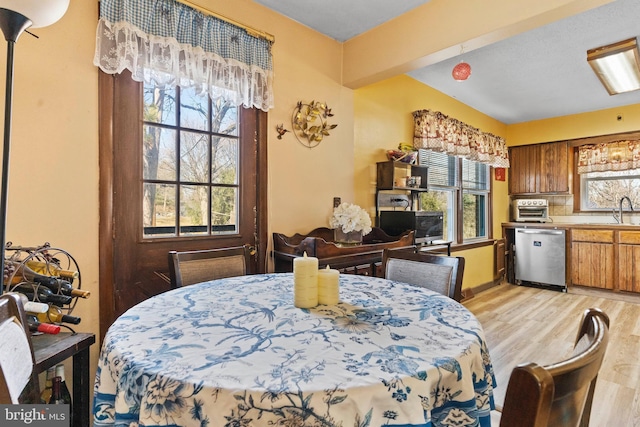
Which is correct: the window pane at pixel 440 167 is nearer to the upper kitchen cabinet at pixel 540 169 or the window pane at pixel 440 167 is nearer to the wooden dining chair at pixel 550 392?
the upper kitchen cabinet at pixel 540 169

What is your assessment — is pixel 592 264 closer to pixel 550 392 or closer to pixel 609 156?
pixel 609 156

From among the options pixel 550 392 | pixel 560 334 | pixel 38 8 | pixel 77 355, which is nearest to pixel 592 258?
pixel 560 334

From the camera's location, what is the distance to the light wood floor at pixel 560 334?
196cm

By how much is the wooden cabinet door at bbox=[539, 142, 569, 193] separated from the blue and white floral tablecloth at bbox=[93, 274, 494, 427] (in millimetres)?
4990

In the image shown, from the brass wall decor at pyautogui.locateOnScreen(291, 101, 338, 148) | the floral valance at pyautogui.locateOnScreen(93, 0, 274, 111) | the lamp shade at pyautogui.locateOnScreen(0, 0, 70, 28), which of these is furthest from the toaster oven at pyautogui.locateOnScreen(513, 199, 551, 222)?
the lamp shade at pyautogui.locateOnScreen(0, 0, 70, 28)

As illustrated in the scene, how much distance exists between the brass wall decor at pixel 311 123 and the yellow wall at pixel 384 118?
414 millimetres

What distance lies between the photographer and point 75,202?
1648 mm

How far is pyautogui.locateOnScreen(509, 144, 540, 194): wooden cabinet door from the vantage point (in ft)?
17.0

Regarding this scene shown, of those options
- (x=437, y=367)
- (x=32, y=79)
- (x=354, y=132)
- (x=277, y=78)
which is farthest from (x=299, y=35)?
(x=437, y=367)

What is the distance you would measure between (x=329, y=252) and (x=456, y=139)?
8.93ft

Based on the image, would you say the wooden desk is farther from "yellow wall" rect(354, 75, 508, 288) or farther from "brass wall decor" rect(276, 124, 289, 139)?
"yellow wall" rect(354, 75, 508, 288)

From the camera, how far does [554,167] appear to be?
16.3 ft

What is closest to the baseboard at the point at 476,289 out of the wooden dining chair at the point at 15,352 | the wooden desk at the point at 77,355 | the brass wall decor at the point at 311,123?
the brass wall decor at the point at 311,123

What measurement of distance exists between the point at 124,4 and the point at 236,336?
1817 millimetres
